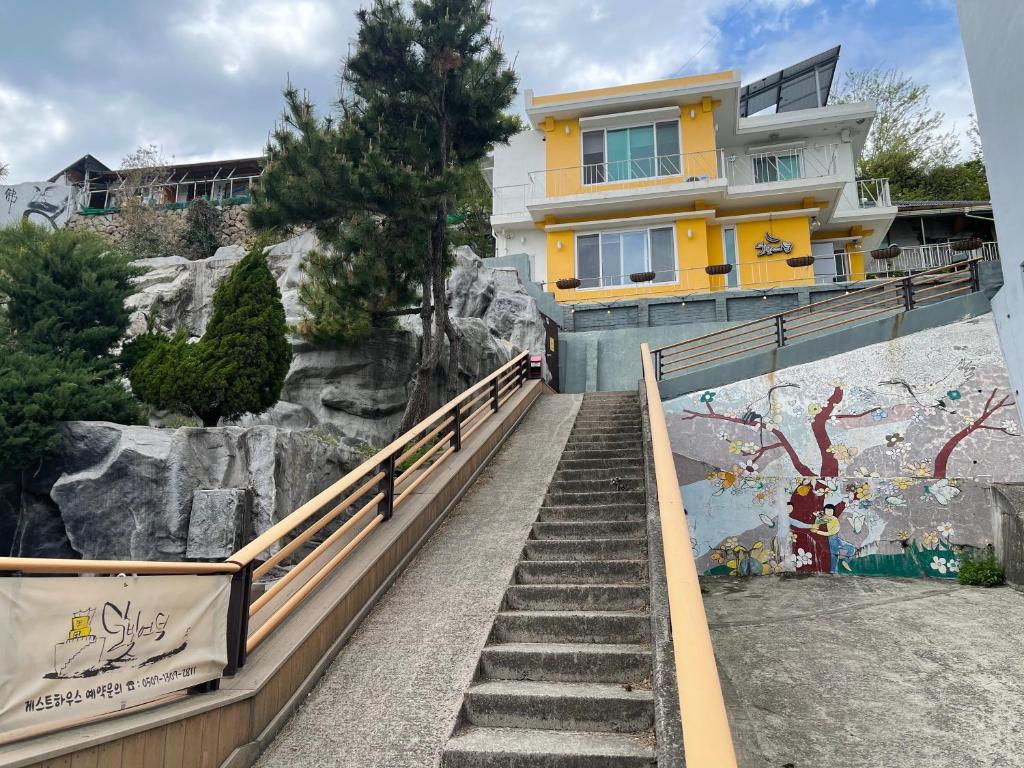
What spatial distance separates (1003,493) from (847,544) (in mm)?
2145

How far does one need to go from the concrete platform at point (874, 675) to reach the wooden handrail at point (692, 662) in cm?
193

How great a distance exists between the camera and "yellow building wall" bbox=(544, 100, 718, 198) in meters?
21.2

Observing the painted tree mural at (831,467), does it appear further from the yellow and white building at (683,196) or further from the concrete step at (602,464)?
the yellow and white building at (683,196)

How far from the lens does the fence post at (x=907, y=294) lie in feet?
38.4

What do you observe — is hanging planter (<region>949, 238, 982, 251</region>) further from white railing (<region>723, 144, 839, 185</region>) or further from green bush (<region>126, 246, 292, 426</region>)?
green bush (<region>126, 246, 292, 426</region>)

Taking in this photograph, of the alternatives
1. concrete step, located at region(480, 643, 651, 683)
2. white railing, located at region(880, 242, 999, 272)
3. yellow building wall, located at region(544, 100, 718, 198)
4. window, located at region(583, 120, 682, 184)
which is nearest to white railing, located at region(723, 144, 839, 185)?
yellow building wall, located at region(544, 100, 718, 198)

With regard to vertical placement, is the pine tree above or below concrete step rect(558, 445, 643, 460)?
above

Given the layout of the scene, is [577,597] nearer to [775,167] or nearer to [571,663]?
[571,663]

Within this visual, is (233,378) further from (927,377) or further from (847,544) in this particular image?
(927,377)

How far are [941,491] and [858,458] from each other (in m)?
1.18

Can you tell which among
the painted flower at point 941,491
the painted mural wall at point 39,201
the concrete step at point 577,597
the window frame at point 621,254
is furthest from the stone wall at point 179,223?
the concrete step at point 577,597

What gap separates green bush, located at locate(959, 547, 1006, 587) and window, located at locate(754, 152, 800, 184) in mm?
17092

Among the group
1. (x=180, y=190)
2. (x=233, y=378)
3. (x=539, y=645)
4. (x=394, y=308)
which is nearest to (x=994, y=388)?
(x=539, y=645)

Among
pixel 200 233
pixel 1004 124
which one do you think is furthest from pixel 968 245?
pixel 200 233
